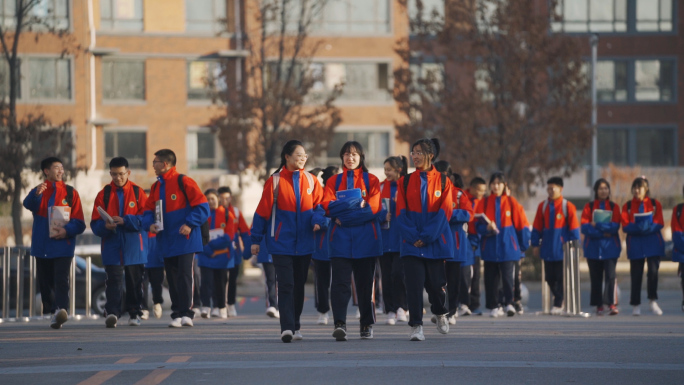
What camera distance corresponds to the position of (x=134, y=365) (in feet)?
31.5

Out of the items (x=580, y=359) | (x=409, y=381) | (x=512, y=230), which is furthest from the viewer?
(x=512, y=230)

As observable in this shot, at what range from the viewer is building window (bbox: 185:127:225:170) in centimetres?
5081

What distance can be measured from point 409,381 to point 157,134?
4277cm

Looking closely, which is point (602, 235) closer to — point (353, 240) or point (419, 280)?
Result: point (419, 280)

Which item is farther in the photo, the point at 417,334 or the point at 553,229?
the point at 553,229

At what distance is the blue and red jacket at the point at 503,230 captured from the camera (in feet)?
54.1

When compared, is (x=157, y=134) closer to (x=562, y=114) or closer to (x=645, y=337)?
(x=562, y=114)

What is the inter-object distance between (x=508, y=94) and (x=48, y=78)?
84.9ft

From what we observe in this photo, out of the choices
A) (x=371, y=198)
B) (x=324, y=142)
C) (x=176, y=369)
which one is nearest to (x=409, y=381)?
(x=176, y=369)

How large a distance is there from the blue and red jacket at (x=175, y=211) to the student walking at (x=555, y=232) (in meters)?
5.76

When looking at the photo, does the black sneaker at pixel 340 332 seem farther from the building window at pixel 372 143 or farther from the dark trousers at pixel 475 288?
the building window at pixel 372 143

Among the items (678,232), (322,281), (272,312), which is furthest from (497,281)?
(322,281)

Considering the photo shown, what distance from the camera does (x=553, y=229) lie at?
56.5 ft

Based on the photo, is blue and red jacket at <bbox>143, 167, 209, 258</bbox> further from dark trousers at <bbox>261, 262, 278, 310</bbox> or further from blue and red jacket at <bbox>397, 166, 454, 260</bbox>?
dark trousers at <bbox>261, 262, 278, 310</bbox>
